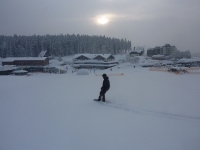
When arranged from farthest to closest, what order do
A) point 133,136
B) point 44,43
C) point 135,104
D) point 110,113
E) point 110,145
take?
point 44,43 → point 135,104 → point 110,113 → point 133,136 → point 110,145

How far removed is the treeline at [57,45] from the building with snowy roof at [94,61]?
3573 cm

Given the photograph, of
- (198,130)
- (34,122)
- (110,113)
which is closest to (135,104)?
(110,113)

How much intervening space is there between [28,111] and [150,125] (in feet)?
14.8

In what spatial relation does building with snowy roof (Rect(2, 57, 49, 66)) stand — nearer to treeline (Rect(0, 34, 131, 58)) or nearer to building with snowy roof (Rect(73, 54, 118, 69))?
treeline (Rect(0, 34, 131, 58))

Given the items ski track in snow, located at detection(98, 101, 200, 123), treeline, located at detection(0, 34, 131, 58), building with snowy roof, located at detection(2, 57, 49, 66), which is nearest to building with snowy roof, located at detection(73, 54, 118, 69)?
building with snowy roof, located at detection(2, 57, 49, 66)

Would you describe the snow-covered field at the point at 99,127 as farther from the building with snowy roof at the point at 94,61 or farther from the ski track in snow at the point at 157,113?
the building with snowy roof at the point at 94,61

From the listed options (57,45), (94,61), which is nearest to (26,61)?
(94,61)

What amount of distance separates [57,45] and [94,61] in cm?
4647

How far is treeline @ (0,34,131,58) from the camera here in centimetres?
8139

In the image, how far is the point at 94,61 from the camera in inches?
2562

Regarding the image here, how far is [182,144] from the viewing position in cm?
345

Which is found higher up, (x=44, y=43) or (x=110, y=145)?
(x=44, y=43)

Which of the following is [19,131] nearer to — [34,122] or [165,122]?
[34,122]

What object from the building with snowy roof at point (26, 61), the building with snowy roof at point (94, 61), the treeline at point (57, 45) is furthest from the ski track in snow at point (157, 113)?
the treeline at point (57, 45)
